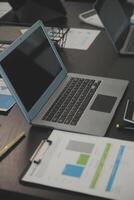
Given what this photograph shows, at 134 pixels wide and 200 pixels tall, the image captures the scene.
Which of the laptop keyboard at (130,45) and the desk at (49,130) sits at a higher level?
the laptop keyboard at (130,45)

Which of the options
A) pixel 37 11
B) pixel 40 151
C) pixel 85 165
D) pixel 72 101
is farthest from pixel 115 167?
pixel 37 11

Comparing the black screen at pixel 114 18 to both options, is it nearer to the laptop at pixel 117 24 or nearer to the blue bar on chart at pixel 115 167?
the laptop at pixel 117 24

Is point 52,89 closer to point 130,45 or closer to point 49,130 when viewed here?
point 49,130

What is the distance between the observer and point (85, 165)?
3.06 feet

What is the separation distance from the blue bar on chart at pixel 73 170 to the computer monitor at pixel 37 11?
938mm

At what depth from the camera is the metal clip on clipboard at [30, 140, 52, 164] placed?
97cm

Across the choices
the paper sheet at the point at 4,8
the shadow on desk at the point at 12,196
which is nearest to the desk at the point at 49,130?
the shadow on desk at the point at 12,196

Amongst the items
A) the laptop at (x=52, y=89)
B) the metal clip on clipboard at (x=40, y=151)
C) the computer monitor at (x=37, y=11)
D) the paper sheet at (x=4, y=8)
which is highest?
the paper sheet at (x=4, y=8)

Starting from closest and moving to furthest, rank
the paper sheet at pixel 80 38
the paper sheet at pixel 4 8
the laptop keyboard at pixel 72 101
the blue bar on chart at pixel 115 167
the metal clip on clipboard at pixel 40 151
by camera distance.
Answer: the blue bar on chart at pixel 115 167, the metal clip on clipboard at pixel 40 151, the laptop keyboard at pixel 72 101, the paper sheet at pixel 80 38, the paper sheet at pixel 4 8

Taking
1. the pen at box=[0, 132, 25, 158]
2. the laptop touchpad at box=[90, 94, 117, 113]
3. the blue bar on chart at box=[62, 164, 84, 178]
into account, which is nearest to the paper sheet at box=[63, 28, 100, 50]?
the laptop touchpad at box=[90, 94, 117, 113]

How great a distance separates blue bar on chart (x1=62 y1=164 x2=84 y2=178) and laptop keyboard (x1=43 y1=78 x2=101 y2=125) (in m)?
0.17

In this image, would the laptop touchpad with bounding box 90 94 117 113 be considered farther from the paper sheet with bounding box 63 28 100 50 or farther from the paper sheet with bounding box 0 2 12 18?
the paper sheet with bounding box 0 2 12 18

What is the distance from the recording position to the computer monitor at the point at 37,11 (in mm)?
1741

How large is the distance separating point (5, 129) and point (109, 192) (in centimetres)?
39
